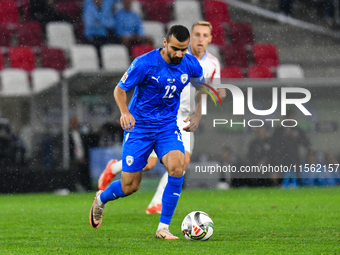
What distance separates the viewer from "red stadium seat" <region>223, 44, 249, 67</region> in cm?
1425

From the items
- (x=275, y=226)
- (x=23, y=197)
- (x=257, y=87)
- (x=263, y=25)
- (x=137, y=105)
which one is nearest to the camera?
(x=137, y=105)

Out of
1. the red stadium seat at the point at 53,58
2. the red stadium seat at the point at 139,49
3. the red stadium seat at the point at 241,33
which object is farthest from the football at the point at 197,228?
the red stadium seat at the point at 241,33

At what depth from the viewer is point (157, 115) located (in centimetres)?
512

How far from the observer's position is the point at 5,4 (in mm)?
14398

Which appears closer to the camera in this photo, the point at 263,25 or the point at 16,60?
the point at 16,60

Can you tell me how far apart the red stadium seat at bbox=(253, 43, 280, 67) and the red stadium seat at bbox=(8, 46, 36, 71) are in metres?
5.29

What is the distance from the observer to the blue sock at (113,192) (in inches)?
209

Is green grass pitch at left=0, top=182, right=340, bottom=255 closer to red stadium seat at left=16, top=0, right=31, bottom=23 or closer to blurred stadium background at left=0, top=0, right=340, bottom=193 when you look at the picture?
blurred stadium background at left=0, top=0, right=340, bottom=193

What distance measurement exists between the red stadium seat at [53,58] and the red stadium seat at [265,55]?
465 centimetres

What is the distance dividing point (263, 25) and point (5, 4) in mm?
6767

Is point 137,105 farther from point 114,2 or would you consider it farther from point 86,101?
point 114,2

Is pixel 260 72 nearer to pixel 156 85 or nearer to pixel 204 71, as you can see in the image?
pixel 204 71

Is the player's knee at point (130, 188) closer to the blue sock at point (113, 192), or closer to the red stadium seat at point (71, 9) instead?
the blue sock at point (113, 192)

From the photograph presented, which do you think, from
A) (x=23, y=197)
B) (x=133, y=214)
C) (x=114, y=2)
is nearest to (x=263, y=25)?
(x=114, y=2)
